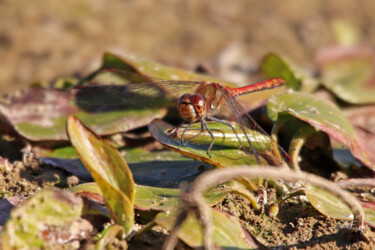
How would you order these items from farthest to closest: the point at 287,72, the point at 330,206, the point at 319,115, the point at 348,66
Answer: the point at 348,66 → the point at 287,72 → the point at 319,115 → the point at 330,206

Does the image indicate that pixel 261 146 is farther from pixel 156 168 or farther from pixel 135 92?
pixel 135 92

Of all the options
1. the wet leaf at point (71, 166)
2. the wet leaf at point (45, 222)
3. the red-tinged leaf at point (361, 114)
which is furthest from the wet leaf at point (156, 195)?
the red-tinged leaf at point (361, 114)

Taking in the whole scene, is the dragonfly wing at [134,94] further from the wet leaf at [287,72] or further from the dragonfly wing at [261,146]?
the wet leaf at [287,72]

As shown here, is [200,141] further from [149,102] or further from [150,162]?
[149,102]

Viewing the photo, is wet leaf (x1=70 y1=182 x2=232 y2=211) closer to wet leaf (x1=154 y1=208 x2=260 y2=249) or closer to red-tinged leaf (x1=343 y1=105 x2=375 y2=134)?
wet leaf (x1=154 y1=208 x2=260 y2=249)

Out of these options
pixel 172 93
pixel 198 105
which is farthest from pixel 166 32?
pixel 198 105

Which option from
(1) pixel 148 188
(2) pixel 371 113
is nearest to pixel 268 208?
(1) pixel 148 188

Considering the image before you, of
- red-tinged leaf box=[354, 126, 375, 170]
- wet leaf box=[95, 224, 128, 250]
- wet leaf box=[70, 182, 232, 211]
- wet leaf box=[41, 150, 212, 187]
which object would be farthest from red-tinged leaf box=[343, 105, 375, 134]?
wet leaf box=[95, 224, 128, 250]
